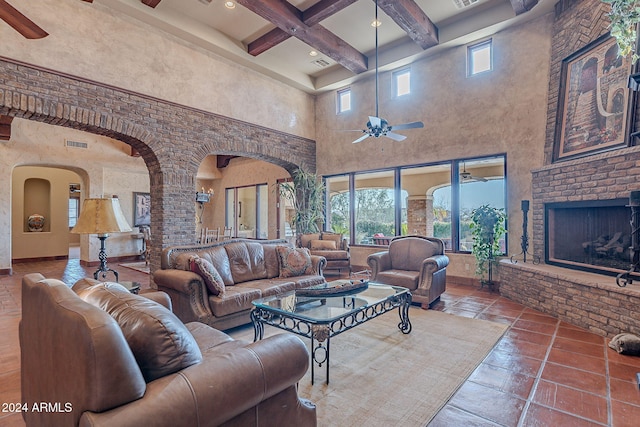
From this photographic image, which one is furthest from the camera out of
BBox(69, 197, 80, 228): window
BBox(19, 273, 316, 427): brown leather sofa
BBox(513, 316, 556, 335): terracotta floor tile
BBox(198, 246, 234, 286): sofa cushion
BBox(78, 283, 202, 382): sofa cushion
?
BBox(69, 197, 80, 228): window

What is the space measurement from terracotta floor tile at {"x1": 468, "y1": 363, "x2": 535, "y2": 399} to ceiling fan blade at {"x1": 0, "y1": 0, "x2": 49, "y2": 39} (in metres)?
4.12

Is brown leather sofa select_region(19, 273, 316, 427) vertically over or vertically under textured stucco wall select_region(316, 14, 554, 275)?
under

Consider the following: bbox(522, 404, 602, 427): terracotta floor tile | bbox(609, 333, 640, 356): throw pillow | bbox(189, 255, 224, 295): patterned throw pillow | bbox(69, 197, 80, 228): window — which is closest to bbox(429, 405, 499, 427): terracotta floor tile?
bbox(522, 404, 602, 427): terracotta floor tile

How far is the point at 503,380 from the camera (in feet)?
8.25

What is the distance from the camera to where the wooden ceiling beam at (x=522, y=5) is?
15.8 feet

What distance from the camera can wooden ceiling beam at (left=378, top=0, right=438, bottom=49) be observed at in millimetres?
4812

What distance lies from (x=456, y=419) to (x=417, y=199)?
5.43 meters

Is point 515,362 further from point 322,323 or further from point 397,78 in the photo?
point 397,78

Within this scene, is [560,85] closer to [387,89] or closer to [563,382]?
[387,89]

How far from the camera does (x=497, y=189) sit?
19.2ft

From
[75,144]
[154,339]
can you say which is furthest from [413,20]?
[75,144]

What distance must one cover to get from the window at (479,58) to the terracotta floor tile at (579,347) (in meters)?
4.79

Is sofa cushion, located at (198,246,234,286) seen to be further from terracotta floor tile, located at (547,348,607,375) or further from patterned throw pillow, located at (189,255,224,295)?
terracotta floor tile, located at (547,348,607,375)

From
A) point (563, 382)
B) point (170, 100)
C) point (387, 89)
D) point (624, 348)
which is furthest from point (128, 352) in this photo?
point (387, 89)
